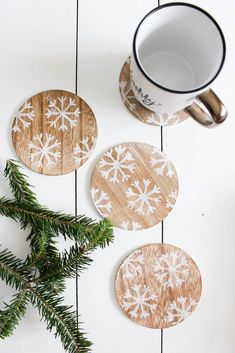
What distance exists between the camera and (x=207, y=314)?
0.69 meters

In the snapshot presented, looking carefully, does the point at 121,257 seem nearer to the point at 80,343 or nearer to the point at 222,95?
the point at 80,343

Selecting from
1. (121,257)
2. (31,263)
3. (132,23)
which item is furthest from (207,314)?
(132,23)

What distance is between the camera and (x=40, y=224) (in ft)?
2.08

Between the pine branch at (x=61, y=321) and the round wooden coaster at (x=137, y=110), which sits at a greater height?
the round wooden coaster at (x=137, y=110)

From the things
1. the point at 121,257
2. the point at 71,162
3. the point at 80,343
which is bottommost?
the point at 80,343

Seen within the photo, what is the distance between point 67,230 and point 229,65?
0.31m

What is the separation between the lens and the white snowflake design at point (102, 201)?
673 millimetres

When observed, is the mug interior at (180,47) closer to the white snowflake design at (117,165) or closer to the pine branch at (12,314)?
the white snowflake design at (117,165)

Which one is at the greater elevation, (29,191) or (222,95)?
(222,95)

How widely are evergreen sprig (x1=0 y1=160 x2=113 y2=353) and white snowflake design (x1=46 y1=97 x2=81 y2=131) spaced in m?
0.08

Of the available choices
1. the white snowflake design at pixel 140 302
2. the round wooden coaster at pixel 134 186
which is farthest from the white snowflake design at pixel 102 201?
the white snowflake design at pixel 140 302

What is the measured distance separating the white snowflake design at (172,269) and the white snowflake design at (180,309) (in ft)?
0.07

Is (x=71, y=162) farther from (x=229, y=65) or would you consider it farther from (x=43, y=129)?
(x=229, y=65)

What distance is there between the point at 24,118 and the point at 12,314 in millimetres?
246
